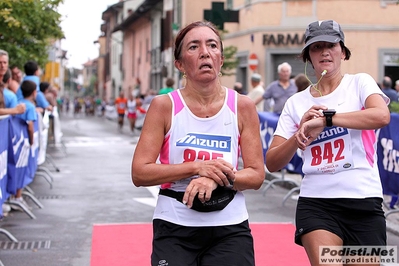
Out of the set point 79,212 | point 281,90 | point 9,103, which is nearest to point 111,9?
point 281,90

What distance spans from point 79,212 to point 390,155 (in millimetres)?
4109

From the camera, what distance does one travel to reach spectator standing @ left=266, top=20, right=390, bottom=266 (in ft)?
14.0

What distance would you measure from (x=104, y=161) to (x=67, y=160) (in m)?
0.99

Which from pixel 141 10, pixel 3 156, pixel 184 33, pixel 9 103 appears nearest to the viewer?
pixel 184 33

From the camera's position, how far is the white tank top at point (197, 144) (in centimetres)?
389

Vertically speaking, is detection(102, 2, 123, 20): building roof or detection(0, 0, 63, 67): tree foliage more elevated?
detection(102, 2, 123, 20): building roof

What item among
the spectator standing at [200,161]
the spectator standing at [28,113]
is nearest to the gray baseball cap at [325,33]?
the spectator standing at [200,161]

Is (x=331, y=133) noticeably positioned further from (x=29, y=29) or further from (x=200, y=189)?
(x=29, y=29)

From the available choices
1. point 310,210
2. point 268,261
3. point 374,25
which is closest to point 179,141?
point 310,210

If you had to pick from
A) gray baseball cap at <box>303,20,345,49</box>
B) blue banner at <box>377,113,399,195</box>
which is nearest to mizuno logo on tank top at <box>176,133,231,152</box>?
gray baseball cap at <box>303,20,345,49</box>

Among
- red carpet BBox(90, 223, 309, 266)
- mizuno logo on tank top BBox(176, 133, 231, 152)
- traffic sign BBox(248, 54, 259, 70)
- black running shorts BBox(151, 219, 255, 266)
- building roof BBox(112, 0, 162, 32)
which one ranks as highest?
building roof BBox(112, 0, 162, 32)

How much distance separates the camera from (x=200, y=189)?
3.71 metres

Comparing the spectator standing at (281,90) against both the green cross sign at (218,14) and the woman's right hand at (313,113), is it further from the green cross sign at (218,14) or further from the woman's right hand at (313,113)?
the woman's right hand at (313,113)

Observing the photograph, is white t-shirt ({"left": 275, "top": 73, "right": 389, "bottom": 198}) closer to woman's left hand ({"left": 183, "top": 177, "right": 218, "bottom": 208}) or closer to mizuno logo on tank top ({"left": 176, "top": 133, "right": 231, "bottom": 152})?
mizuno logo on tank top ({"left": 176, "top": 133, "right": 231, "bottom": 152})
